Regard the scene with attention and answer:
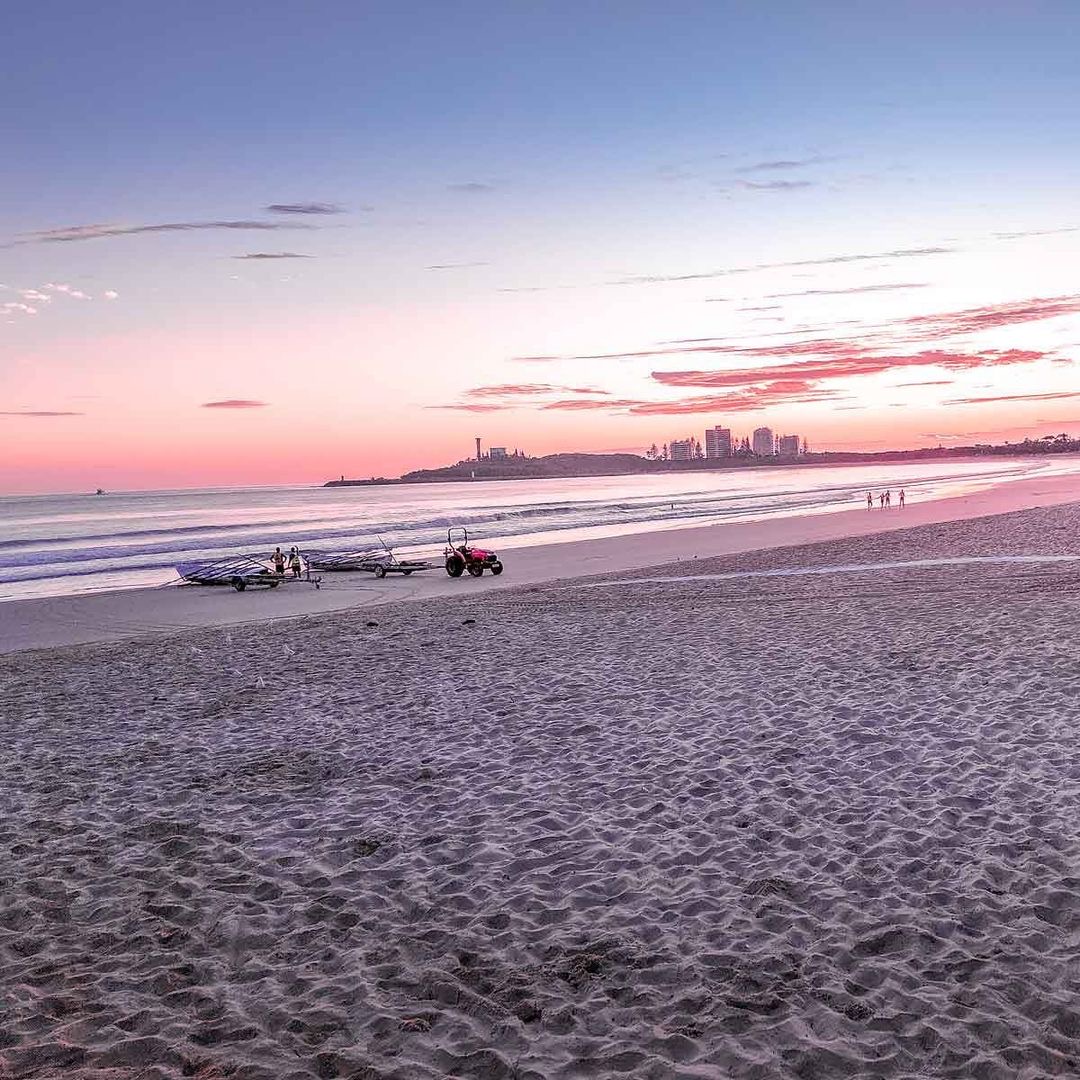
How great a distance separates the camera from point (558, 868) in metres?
7.29

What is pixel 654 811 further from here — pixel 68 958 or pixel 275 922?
pixel 68 958

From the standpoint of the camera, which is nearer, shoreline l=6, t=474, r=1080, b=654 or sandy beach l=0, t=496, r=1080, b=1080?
sandy beach l=0, t=496, r=1080, b=1080

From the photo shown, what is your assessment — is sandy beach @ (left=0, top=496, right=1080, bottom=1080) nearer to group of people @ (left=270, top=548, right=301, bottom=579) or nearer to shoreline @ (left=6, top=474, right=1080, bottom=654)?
shoreline @ (left=6, top=474, right=1080, bottom=654)

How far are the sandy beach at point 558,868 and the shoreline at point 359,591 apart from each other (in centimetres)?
788

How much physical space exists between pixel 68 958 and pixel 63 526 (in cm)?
8144

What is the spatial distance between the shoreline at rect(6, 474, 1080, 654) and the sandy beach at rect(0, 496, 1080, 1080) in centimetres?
788

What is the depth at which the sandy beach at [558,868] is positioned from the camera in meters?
5.14

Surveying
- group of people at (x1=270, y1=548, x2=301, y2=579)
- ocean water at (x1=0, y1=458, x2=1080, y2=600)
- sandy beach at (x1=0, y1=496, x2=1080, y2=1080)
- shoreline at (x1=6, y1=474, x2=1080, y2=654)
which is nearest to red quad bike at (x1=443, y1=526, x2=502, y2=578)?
shoreline at (x1=6, y1=474, x2=1080, y2=654)

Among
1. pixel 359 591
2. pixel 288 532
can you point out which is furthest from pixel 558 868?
pixel 288 532

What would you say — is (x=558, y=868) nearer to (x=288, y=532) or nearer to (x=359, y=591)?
(x=359, y=591)

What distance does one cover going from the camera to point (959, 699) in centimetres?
1136

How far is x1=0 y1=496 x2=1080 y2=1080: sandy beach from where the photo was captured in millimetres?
5141

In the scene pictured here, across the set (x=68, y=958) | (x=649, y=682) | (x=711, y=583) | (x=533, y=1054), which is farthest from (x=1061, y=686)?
(x=711, y=583)

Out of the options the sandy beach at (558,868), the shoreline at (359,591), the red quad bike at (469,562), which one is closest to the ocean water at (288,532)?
the shoreline at (359,591)
